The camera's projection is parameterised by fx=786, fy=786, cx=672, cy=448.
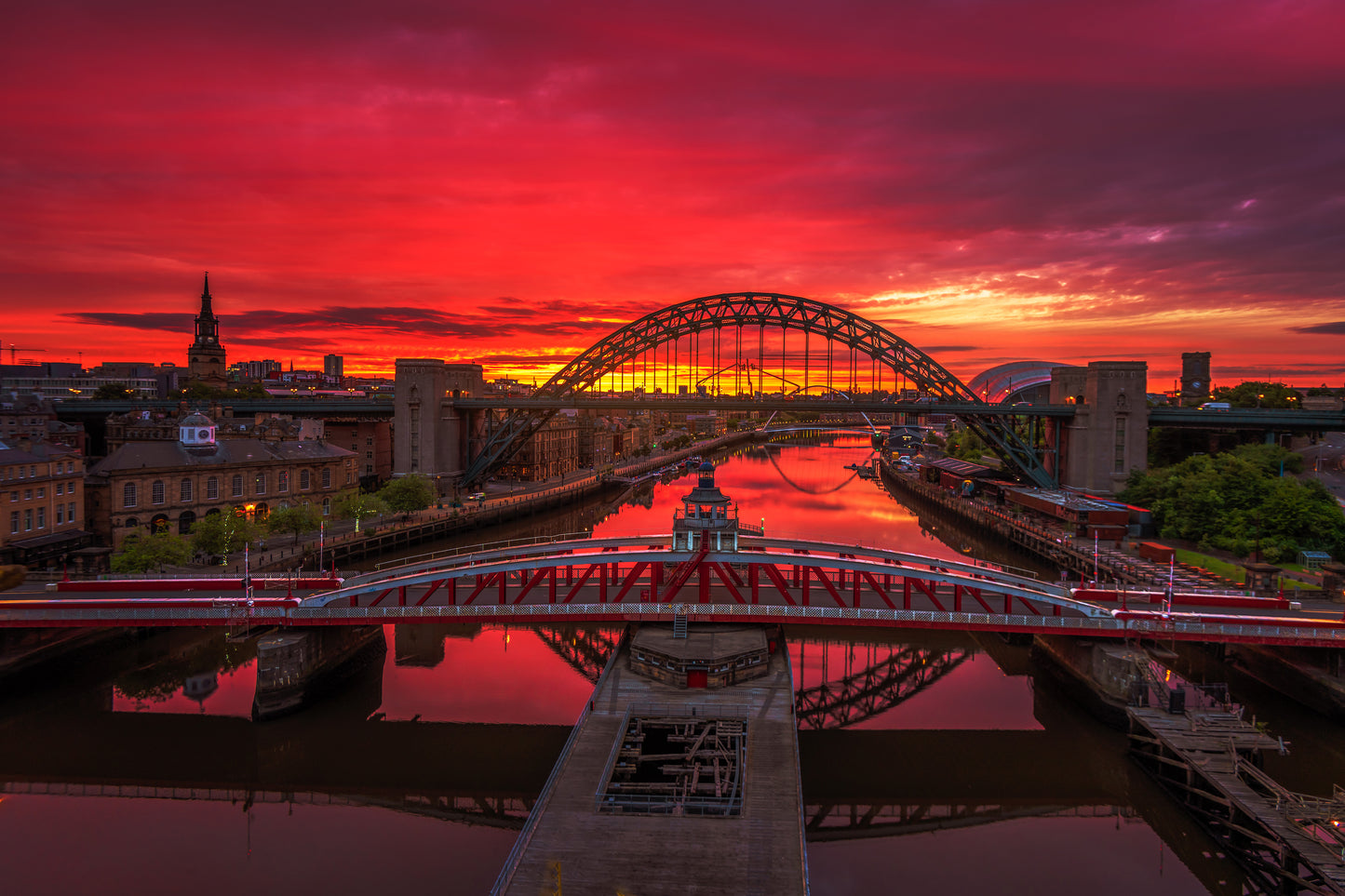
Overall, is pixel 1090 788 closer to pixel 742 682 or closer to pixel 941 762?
pixel 941 762

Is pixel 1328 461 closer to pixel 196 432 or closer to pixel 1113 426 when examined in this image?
pixel 1113 426

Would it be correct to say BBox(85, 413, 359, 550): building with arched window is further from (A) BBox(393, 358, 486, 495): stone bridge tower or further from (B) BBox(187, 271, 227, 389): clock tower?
(B) BBox(187, 271, 227, 389): clock tower

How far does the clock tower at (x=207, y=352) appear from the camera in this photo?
125 metres

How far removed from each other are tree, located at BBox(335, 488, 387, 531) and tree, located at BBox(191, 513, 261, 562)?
7823 millimetres

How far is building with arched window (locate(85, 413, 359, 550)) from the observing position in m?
37.8

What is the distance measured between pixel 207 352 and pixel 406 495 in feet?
326

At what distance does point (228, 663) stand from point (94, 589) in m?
4.70

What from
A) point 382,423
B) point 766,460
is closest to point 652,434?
point 766,460

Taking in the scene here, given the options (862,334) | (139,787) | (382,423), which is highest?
(862,334)

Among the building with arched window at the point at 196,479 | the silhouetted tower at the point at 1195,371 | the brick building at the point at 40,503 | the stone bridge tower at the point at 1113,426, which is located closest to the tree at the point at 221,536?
the building with arched window at the point at 196,479

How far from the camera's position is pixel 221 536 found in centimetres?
3419

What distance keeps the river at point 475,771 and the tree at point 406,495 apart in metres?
20.8

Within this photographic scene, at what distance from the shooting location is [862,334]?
6644cm

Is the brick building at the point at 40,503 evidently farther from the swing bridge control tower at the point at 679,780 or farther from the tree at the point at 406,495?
the swing bridge control tower at the point at 679,780
